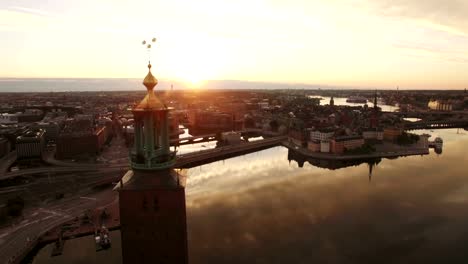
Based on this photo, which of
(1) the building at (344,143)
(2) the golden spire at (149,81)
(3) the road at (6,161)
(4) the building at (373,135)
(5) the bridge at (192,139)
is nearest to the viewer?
(2) the golden spire at (149,81)

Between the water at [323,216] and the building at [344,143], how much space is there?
1172cm

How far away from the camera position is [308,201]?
4703 centimetres

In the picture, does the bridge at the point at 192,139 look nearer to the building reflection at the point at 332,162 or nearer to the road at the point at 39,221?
the building reflection at the point at 332,162

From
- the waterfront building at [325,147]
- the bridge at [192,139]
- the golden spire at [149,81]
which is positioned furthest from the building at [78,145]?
the golden spire at [149,81]

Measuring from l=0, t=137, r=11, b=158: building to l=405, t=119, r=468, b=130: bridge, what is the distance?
12265 centimetres

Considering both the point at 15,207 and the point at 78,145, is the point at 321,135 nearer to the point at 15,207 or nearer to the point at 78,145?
the point at 78,145

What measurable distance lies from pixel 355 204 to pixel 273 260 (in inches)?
767

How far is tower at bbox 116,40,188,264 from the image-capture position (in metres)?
11.4

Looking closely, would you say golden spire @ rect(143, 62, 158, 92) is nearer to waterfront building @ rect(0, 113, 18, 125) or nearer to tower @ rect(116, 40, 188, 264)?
tower @ rect(116, 40, 188, 264)

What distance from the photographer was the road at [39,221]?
108ft

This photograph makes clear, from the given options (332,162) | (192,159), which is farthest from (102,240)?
(332,162)

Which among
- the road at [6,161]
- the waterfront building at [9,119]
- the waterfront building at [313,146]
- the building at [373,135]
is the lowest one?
the road at [6,161]

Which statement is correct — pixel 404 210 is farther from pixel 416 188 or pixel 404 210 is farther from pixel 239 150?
pixel 239 150

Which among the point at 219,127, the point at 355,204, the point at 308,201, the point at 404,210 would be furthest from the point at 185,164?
the point at 219,127
